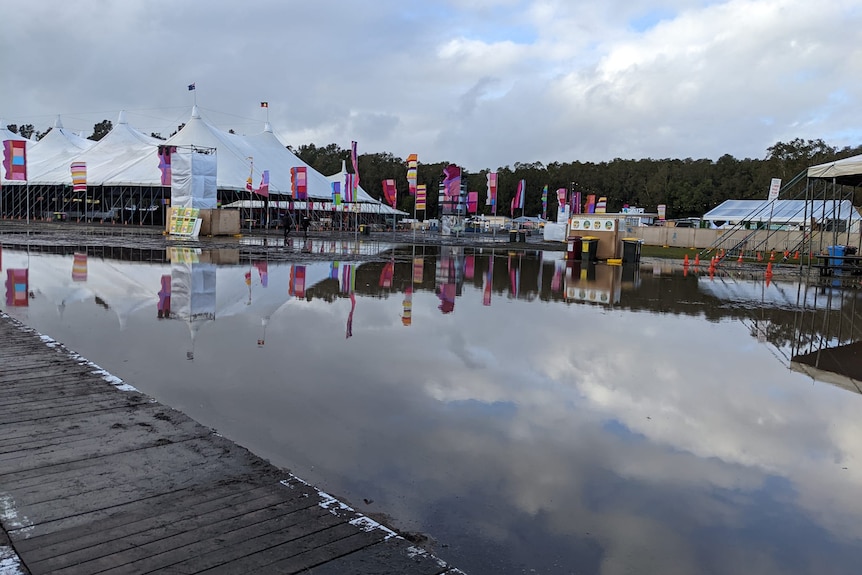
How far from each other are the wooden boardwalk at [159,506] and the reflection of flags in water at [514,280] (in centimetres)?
1031

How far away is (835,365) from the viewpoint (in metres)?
8.39

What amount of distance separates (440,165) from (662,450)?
109 meters

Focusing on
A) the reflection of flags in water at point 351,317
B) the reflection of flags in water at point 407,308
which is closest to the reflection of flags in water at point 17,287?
the reflection of flags in water at point 351,317

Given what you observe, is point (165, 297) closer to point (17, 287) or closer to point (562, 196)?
point (17, 287)

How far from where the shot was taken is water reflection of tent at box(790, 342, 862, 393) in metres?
7.61

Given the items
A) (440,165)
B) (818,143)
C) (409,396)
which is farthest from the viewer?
(440,165)

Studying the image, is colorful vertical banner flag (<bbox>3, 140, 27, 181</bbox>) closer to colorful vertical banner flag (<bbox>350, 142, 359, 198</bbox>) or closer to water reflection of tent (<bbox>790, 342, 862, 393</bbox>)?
colorful vertical banner flag (<bbox>350, 142, 359, 198</bbox>)

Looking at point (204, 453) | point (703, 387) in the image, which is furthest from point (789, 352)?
point (204, 453)

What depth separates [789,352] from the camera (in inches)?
364

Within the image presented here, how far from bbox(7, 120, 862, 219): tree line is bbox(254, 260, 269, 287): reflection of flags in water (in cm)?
6255

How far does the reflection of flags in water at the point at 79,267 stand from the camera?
46.4 ft

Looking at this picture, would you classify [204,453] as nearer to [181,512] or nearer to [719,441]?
[181,512]

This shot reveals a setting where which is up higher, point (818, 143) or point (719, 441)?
point (818, 143)

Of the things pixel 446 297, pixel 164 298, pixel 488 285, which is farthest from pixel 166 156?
pixel 446 297
